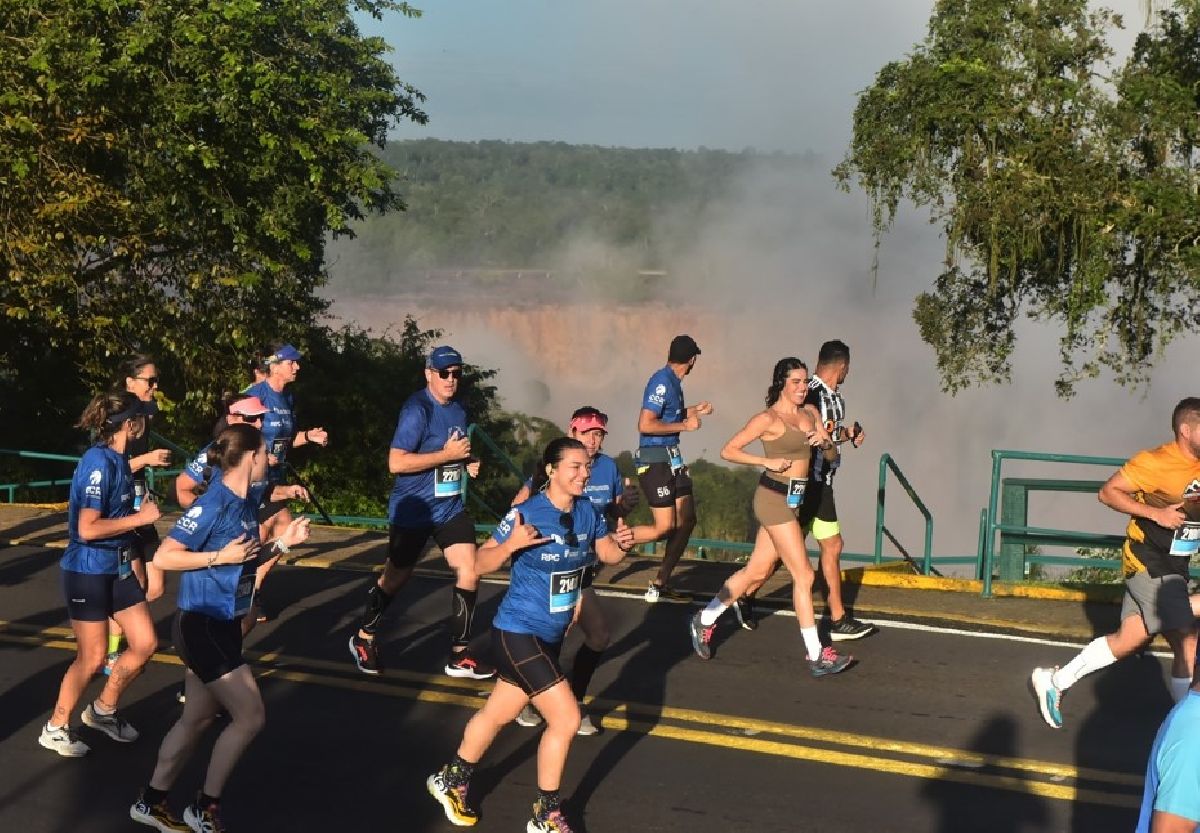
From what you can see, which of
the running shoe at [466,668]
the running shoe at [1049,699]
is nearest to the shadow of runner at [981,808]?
the running shoe at [1049,699]

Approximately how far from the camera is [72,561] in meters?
8.07

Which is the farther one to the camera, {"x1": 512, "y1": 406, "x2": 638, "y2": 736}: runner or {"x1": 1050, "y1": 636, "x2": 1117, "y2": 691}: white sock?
{"x1": 1050, "y1": 636, "x2": 1117, "y2": 691}: white sock

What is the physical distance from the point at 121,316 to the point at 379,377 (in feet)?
46.8

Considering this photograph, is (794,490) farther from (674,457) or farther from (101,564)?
(101,564)

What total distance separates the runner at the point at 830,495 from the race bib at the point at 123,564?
447 cm

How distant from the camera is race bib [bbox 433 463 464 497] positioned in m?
9.34

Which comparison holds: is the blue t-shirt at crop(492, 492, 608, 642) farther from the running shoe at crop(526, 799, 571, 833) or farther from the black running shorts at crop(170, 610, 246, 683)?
the black running shorts at crop(170, 610, 246, 683)

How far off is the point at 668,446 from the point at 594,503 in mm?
3274

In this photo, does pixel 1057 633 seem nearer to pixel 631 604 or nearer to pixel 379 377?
pixel 631 604

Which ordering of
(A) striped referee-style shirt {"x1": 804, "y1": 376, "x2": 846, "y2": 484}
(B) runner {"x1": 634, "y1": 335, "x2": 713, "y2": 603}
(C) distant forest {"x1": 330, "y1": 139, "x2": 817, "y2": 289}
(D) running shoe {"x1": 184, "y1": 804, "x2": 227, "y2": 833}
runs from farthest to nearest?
1. (C) distant forest {"x1": 330, "y1": 139, "x2": 817, "y2": 289}
2. (B) runner {"x1": 634, "y1": 335, "x2": 713, "y2": 603}
3. (A) striped referee-style shirt {"x1": 804, "y1": 376, "x2": 846, "y2": 484}
4. (D) running shoe {"x1": 184, "y1": 804, "x2": 227, "y2": 833}

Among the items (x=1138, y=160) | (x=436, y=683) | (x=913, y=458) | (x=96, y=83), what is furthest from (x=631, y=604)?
(x=913, y=458)

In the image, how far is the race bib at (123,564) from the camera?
810cm

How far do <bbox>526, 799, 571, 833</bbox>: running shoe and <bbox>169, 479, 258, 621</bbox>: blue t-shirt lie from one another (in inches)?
64.4

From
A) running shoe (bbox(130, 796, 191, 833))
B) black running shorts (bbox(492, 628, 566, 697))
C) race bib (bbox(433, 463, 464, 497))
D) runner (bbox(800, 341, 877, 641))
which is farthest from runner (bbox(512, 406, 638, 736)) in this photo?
runner (bbox(800, 341, 877, 641))
